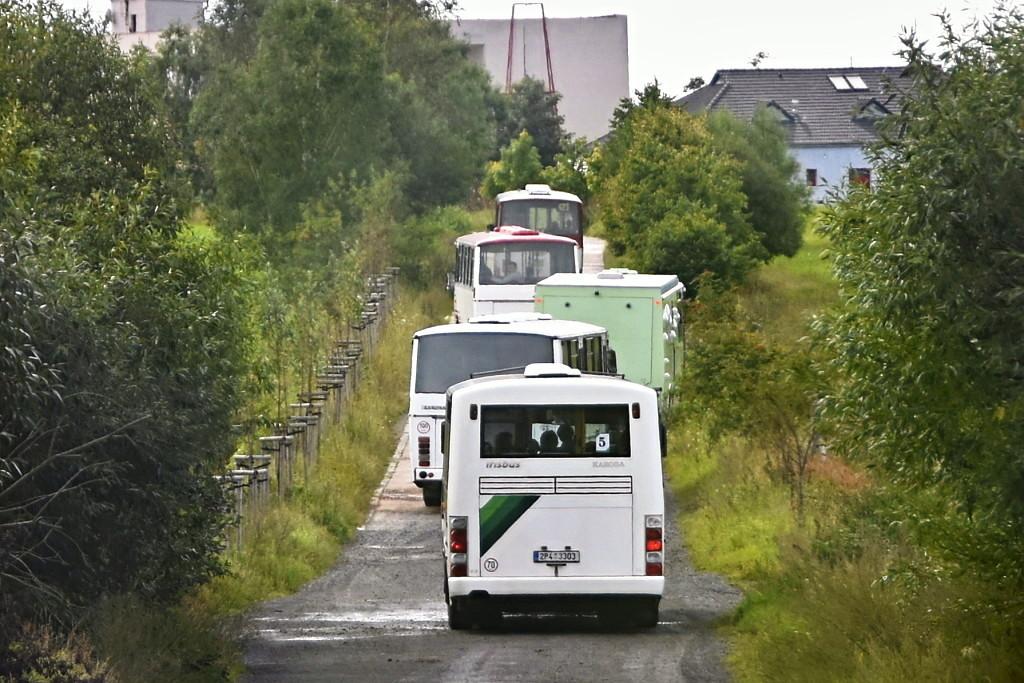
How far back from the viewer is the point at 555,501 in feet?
54.5

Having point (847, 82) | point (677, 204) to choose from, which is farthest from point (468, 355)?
point (847, 82)

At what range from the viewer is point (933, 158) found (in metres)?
9.53

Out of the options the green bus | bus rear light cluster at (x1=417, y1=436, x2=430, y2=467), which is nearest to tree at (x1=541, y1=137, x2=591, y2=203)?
the green bus

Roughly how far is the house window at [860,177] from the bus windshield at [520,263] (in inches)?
1026

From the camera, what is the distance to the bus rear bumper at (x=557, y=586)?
54.1 feet

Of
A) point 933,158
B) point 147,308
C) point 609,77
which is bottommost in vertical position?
point 147,308

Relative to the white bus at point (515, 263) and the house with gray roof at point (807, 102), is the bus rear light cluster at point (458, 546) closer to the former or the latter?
the white bus at point (515, 263)

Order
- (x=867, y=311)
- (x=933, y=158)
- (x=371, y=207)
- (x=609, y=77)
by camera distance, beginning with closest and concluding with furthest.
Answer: (x=933, y=158) → (x=867, y=311) → (x=371, y=207) → (x=609, y=77)

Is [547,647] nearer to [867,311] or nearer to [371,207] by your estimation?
[867,311]

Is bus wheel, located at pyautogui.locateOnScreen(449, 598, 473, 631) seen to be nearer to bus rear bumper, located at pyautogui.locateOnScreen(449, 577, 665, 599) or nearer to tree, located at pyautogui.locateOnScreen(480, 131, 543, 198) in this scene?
bus rear bumper, located at pyautogui.locateOnScreen(449, 577, 665, 599)

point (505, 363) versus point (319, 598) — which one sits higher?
point (505, 363)

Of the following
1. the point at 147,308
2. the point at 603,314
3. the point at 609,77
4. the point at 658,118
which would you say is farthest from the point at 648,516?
the point at 609,77

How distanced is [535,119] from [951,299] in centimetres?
8866

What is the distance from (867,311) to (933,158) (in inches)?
43.6
